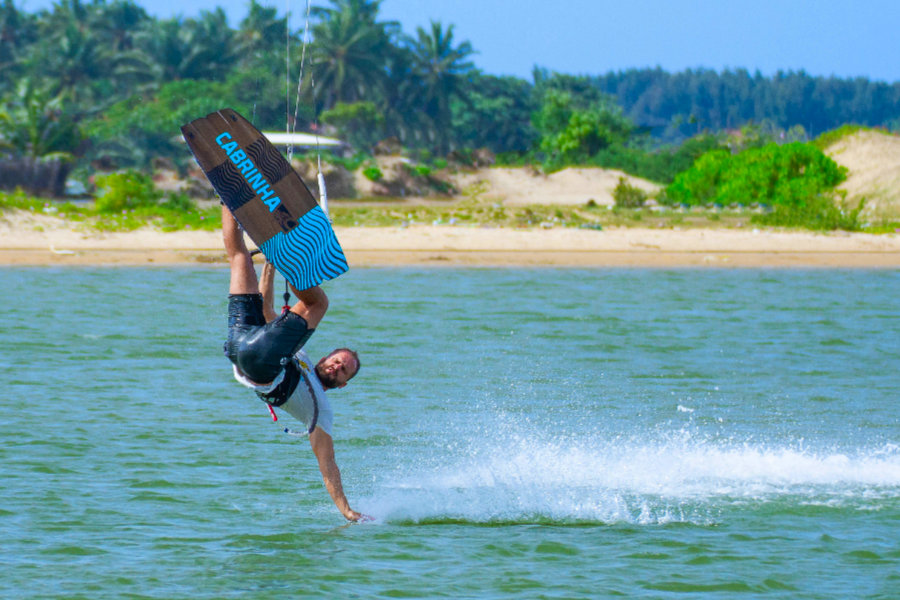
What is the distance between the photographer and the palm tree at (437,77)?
3007 inches

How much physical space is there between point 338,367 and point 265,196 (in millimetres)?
1150

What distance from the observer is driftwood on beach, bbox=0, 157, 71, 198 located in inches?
1575

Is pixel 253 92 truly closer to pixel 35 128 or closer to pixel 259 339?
pixel 35 128

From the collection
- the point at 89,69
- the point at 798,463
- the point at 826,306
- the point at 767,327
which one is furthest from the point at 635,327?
the point at 89,69

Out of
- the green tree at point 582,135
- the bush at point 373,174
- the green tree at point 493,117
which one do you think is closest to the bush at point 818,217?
the bush at point 373,174

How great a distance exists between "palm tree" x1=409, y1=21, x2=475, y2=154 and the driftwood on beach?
3665 centimetres

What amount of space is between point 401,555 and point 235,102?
51.7 metres

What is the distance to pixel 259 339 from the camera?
7.42m

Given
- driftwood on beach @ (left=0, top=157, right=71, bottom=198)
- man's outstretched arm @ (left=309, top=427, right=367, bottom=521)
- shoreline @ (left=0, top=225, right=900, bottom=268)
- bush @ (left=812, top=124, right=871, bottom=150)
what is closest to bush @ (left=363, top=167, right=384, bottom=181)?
driftwood on beach @ (left=0, top=157, right=71, bottom=198)

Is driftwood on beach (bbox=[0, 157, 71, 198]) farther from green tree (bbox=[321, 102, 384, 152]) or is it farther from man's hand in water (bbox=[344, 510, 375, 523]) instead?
man's hand in water (bbox=[344, 510, 375, 523])

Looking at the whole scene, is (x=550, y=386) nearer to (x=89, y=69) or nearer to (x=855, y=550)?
(x=855, y=550)

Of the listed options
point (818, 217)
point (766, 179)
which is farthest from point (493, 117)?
point (818, 217)

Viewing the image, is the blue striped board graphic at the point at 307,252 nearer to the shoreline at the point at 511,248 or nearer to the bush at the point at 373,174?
the shoreline at the point at 511,248

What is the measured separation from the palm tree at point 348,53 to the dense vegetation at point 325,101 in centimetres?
8
